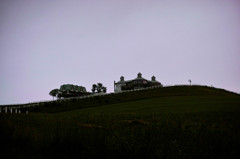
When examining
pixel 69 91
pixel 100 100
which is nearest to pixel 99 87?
pixel 69 91

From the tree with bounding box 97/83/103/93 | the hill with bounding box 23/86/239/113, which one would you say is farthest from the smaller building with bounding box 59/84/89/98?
the hill with bounding box 23/86/239/113

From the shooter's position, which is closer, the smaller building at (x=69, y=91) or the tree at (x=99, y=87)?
the smaller building at (x=69, y=91)

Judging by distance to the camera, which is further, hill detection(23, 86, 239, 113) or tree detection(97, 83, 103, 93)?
tree detection(97, 83, 103, 93)

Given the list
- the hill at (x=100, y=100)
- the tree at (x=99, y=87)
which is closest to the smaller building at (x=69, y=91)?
the tree at (x=99, y=87)

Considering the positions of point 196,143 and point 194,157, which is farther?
point 196,143

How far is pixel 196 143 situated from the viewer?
5.38 metres

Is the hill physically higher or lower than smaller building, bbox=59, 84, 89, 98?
lower

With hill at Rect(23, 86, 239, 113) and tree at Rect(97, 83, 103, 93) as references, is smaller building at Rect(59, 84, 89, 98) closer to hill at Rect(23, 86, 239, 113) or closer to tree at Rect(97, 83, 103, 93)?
tree at Rect(97, 83, 103, 93)

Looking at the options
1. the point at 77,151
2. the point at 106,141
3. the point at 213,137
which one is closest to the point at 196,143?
the point at 213,137

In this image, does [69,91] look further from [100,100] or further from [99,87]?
[100,100]

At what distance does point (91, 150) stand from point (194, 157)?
2792mm

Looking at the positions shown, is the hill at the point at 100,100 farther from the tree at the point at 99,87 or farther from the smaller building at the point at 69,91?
the tree at the point at 99,87

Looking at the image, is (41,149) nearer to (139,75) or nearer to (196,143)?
(196,143)

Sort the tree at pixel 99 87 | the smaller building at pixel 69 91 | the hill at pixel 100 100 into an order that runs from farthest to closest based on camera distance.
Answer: the tree at pixel 99 87 → the smaller building at pixel 69 91 → the hill at pixel 100 100
